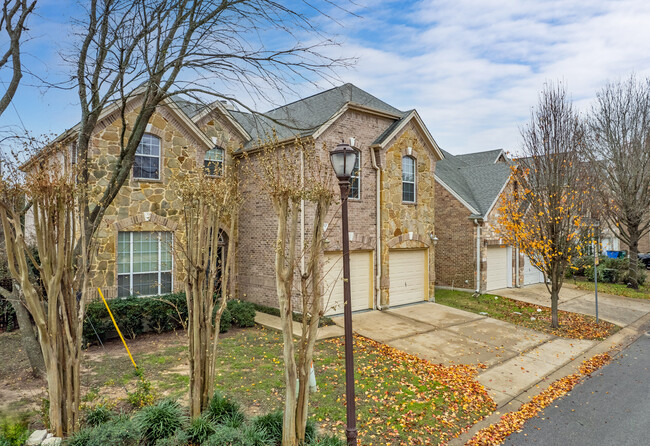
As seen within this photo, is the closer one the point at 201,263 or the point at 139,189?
the point at 201,263

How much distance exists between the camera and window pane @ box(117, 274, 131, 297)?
38.3 feet

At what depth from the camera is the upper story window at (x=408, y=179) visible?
49.4 ft

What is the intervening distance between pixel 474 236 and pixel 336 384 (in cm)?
1297

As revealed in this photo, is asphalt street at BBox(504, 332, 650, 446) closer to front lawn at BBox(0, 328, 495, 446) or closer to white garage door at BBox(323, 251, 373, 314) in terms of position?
front lawn at BBox(0, 328, 495, 446)

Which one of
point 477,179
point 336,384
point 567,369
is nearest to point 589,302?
point 477,179

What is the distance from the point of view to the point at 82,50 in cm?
761

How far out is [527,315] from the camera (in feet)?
47.2

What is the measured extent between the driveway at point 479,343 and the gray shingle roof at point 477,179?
6993 mm

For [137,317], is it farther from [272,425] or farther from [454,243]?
[454,243]

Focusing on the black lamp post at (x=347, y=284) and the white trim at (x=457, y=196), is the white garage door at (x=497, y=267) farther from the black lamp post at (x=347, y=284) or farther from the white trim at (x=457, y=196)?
the black lamp post at (x=347, y=284)

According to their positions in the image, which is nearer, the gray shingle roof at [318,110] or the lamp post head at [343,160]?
the lamp post head at [343,160]

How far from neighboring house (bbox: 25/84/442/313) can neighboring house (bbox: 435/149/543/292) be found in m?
3.42

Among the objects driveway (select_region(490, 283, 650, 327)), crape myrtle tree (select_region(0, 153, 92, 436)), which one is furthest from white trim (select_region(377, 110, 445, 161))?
crape myrtle tree (select_region(0, 153, 92, 436))

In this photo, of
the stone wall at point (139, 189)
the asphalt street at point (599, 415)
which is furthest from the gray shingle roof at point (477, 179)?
the stone wall at point (139, 189)
